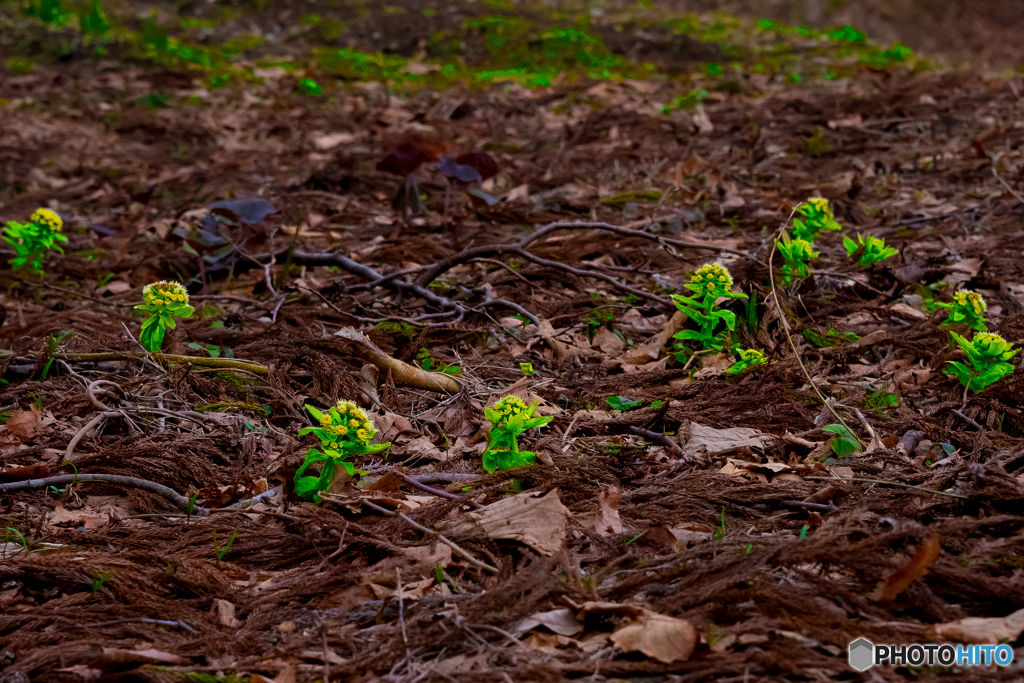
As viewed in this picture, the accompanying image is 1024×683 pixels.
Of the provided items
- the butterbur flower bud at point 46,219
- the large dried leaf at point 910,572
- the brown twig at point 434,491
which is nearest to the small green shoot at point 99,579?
the brown twig at point 434,491

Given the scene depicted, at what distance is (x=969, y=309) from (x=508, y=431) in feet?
5.52

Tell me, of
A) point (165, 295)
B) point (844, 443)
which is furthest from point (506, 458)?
point (165, 295)

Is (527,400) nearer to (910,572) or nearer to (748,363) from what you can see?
(748,363)

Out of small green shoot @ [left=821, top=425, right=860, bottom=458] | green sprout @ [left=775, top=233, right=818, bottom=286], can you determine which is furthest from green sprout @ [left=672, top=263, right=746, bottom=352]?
small green shoot @ [left=821, top=425, right=860, bottom=458]

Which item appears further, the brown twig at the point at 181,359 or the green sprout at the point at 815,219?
the green sprout at the point at 815,219

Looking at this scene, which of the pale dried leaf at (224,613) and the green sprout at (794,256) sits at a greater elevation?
the green sprout at (794,256)

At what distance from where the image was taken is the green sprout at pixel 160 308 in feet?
8.23

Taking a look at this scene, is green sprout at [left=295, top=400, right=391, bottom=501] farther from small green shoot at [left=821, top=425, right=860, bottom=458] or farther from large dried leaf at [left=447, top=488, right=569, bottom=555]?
small green shoot at [left=821, top=425, right=860, bottom=458]

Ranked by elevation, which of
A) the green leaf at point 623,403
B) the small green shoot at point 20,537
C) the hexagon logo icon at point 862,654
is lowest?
the green leaf at point 623,403

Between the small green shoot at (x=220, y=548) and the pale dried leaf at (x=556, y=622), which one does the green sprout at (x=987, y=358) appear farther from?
the small green shoot at (x=220, y=548)

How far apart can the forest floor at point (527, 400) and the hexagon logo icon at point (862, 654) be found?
0.02 m

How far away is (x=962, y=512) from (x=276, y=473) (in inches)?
65.7

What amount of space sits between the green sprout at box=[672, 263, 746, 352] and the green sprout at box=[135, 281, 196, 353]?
166 centimetres

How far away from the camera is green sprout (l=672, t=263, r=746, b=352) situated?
2621 millimetres
